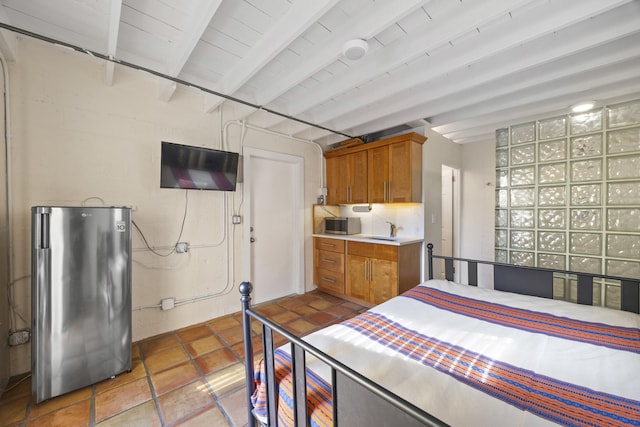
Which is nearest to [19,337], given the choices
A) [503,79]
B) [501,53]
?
[501,53]

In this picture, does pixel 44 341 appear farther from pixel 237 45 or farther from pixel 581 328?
pixel 581 328

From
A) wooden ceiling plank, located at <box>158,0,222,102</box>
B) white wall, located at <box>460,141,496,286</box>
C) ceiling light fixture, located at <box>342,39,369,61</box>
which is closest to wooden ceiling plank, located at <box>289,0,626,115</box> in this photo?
ceiling light fixture, located at <box>342,39,369,61</box>

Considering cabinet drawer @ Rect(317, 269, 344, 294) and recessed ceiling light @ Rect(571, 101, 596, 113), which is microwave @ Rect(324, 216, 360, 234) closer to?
cabinet drawer @ Rect(317, 269, 344, 294)

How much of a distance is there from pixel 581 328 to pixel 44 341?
10.6 ft

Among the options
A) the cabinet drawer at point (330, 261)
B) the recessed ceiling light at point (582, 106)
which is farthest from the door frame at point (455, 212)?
the cabinet drawer at point (330, 261)

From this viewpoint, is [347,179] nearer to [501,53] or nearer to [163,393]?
[501,53]

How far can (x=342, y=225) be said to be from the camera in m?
3.76

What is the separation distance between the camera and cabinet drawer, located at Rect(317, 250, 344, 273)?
3.57 meters

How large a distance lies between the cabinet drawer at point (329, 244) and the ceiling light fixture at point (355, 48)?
239cm

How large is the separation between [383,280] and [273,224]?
168cm

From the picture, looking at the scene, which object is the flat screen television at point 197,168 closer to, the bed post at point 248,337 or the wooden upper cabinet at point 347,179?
the wooden upper cabinet at point 347,179

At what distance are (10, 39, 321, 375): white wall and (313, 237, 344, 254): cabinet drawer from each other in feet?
4.23

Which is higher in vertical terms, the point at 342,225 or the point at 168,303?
the point at 342,225

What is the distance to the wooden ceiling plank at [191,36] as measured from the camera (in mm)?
1438
